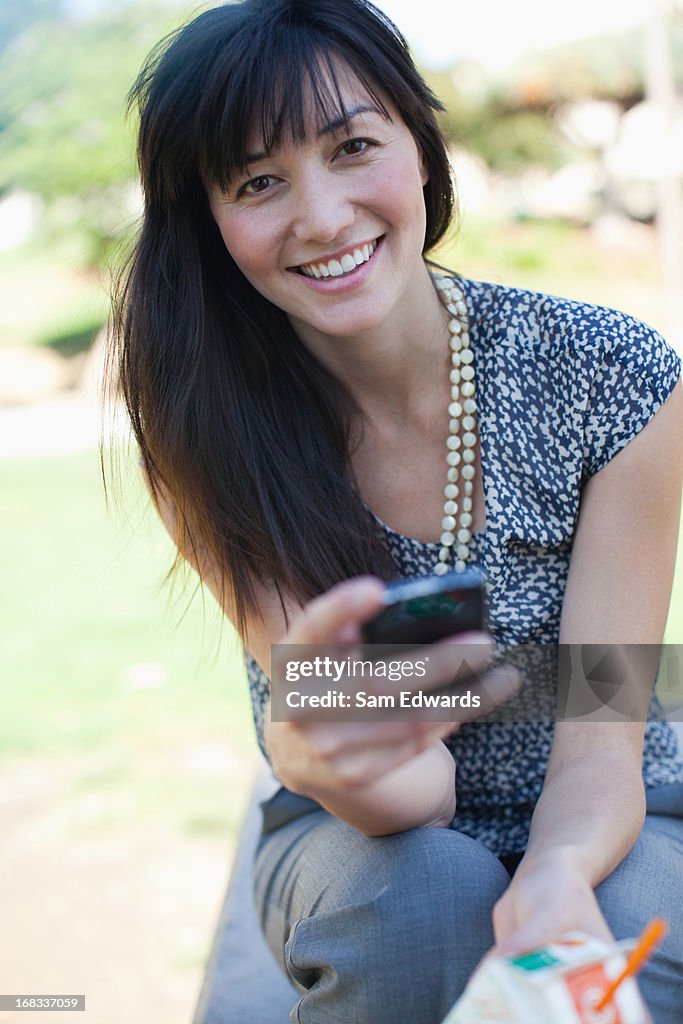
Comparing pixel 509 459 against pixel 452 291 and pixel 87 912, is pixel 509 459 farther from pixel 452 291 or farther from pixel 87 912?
pixel 87 912

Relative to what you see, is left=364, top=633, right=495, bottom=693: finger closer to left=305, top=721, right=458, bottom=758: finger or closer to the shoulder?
left=305, top=721, right=458, bottom=758: finger

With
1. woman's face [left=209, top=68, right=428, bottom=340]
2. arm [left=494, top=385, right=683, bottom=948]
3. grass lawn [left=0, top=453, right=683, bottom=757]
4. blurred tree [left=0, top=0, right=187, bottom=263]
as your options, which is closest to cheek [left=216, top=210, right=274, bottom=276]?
woman's face [left=209, top=68, right=428, bottom=340]

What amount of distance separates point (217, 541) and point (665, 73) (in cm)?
1221

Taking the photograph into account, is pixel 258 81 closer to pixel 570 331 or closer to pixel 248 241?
pixel 248 241

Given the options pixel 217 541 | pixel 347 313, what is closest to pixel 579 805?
pixel 217 541

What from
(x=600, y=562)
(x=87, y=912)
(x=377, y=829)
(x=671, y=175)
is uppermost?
(x=671, y=175)

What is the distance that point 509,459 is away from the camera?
178cm

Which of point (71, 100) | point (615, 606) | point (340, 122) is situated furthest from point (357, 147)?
point (71, 100)

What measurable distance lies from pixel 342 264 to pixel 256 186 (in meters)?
0.17

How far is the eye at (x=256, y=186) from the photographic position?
169 centimetres

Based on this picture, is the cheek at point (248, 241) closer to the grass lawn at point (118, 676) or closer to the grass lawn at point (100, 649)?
the grass lawn at point (118, 676)

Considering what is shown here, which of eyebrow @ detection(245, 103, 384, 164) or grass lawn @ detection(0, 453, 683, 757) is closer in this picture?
eyebrow @ detection(245, 103, 384, 164)

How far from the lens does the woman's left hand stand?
121 cm

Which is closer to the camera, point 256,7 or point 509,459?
point 256,7
